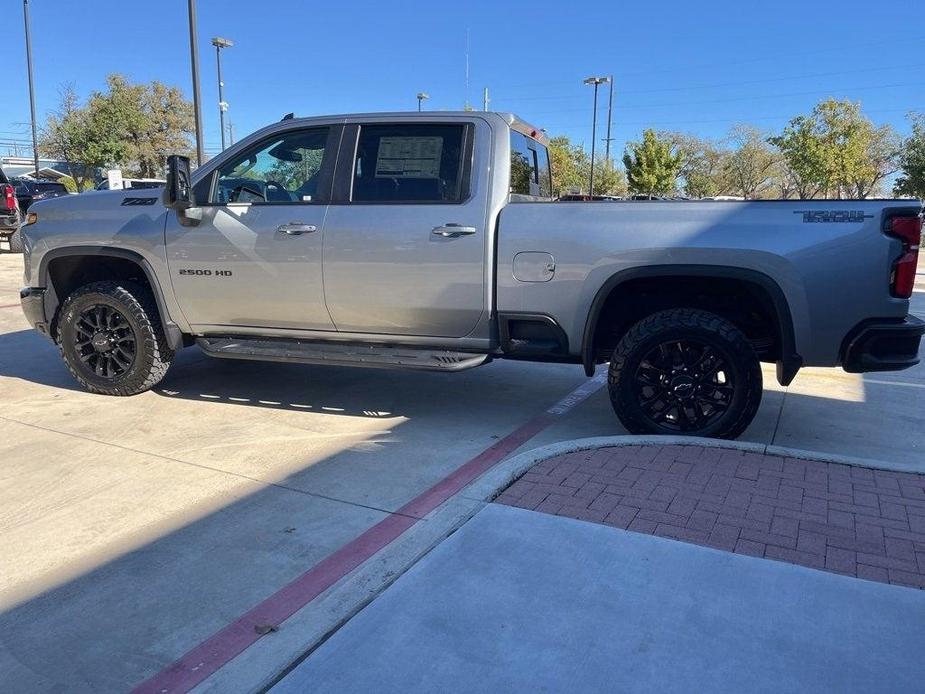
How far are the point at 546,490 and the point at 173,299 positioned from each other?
3367mm

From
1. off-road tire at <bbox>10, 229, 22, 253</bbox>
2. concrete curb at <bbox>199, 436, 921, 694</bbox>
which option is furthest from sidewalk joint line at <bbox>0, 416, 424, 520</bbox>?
off-road tire at <bbox>10, 229, 22, 253</bbox>

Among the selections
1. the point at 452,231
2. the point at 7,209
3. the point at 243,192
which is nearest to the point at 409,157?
the point at 452,231

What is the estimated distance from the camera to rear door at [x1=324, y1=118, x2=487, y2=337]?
188 inches

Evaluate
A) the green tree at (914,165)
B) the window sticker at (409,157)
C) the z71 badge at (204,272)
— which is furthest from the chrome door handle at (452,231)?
the green tree at (914,165)

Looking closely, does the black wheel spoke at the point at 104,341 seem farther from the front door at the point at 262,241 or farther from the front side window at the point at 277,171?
the front side window at the point at 277,171

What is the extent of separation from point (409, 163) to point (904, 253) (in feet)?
10.1

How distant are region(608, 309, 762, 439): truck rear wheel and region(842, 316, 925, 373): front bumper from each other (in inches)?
21.0

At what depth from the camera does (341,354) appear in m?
5.11

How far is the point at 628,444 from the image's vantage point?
14.3ft

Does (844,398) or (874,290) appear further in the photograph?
(844,398)

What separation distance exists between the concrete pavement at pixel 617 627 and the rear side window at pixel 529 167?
9.49ft

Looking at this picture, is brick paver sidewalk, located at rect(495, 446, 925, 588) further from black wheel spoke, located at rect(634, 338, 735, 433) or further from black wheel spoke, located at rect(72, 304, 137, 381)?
black wheel spoke, located at rect(72, 304, 137, 381)

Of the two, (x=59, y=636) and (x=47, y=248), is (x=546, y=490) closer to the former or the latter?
(x=59, y=636)

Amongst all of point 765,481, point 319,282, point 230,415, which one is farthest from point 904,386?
point 230,415
